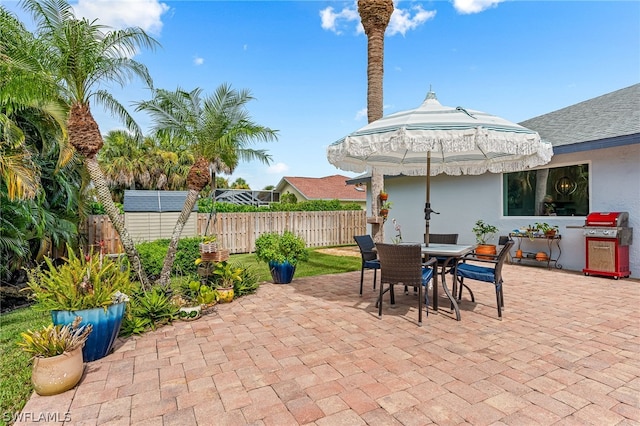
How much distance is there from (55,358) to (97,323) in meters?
0.52

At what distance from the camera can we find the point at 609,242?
648cm

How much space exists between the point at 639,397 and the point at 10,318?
24.9 ft

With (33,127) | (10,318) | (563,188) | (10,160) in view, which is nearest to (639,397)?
(563,188)

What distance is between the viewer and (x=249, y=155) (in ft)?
24.8

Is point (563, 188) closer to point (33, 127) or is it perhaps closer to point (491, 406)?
point (491, 406)

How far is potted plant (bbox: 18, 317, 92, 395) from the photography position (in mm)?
2496

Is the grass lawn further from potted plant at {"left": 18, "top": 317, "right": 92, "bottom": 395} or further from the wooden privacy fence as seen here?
the wooden privacy fence

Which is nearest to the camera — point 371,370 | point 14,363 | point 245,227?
point 371,370

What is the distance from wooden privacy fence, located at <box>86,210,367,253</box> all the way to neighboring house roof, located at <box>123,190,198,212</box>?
0.26 meters

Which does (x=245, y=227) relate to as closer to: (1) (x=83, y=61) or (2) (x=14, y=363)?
(1) (x=83, y=61)

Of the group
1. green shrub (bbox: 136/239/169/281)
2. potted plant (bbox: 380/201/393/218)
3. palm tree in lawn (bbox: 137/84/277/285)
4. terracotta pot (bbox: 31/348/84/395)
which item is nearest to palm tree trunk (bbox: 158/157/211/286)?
palm tree in lawn (bbox: 137/84/277/285)

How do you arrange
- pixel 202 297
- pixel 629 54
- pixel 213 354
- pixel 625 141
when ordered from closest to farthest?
A: pixel 213 354
pixel 202 297
pixel 625 141
pixel 629 54

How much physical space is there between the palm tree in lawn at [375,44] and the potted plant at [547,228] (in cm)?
466

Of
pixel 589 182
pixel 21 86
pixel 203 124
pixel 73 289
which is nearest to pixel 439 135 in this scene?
pixel 73 289
